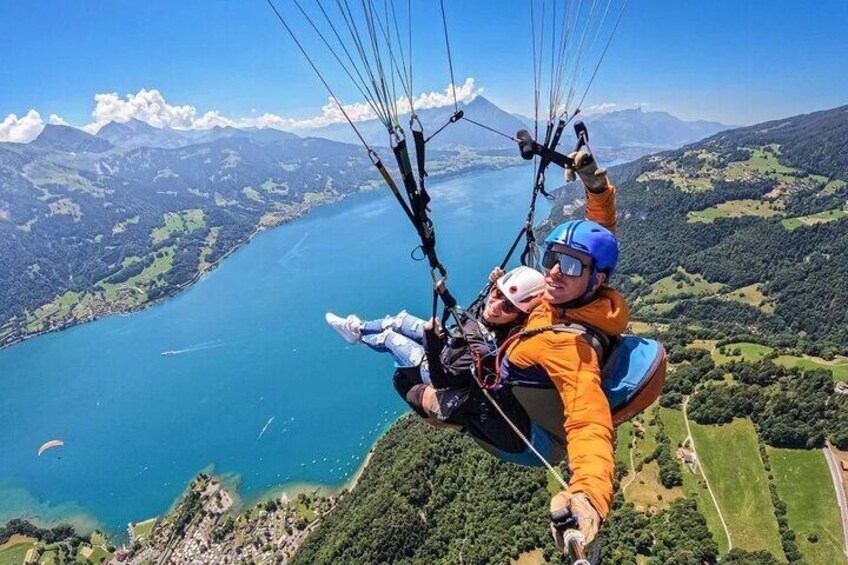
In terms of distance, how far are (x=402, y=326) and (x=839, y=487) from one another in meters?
27.9

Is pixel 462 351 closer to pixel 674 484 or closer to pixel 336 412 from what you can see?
pixel 674 484

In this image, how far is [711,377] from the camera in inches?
1293

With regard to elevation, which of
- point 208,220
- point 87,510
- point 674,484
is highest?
point 208,220

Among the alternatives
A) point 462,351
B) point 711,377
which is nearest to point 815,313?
point 711,377

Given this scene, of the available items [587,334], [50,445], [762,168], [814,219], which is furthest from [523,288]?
[762,168]

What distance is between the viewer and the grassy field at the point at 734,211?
82.6m

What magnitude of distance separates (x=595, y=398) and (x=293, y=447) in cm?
4011

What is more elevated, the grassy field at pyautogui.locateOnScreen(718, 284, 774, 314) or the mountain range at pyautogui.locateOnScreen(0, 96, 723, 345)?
the mountain range at pyautogui.locateOnScreen(0, 96, 723, 345)

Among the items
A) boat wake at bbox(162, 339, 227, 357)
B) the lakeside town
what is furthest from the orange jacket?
boat wake at bbox(162, 339, 227, 357)

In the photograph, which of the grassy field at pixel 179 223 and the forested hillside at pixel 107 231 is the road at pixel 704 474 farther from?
the grassy field at pixel 179 223

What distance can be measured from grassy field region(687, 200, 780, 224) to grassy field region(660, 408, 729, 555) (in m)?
64.9

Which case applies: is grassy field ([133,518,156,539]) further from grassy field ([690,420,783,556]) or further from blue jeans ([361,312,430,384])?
blue jeans ([361,312,430,384])

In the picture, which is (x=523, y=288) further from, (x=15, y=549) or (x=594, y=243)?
(x=15, y=549)

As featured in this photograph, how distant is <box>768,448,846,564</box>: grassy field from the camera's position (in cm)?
2122
